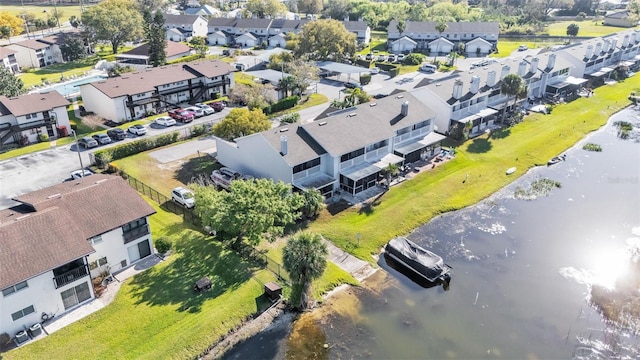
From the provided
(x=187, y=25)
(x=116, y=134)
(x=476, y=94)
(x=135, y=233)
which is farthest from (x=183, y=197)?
(x=187, y=25)

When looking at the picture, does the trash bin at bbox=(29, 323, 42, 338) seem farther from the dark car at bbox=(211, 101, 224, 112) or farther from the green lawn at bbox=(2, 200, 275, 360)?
the dark car at bbox=(211, 101, 224, 112)

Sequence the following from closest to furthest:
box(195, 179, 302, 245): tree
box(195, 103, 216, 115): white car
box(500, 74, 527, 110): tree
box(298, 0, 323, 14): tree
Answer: box(195, 179, 302, 245): tree → box(500, 74, 527, 110): tree → box(195, 103, 216, 115): white car → box(298, 0, 323, 14): tree

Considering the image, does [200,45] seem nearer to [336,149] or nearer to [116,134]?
[116,134]

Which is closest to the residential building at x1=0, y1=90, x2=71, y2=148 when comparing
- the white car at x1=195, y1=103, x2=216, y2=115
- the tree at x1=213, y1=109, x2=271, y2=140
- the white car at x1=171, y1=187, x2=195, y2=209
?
the white car at x1=195, y1=103, x2=216, y2=115

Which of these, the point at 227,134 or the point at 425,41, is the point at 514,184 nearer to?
the point at 227,134

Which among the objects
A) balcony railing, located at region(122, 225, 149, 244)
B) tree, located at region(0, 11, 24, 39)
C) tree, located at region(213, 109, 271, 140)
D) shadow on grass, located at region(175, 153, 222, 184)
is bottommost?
shadow on grass, located at region(175, 153, 222, 184)

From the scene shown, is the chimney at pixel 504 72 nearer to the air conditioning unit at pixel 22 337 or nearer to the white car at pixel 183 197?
the white car at pixel 183 197

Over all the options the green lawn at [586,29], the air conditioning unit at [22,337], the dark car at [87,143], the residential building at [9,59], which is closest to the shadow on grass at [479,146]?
the dark car at [87,143]

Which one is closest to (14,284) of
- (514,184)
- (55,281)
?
(55,281)
